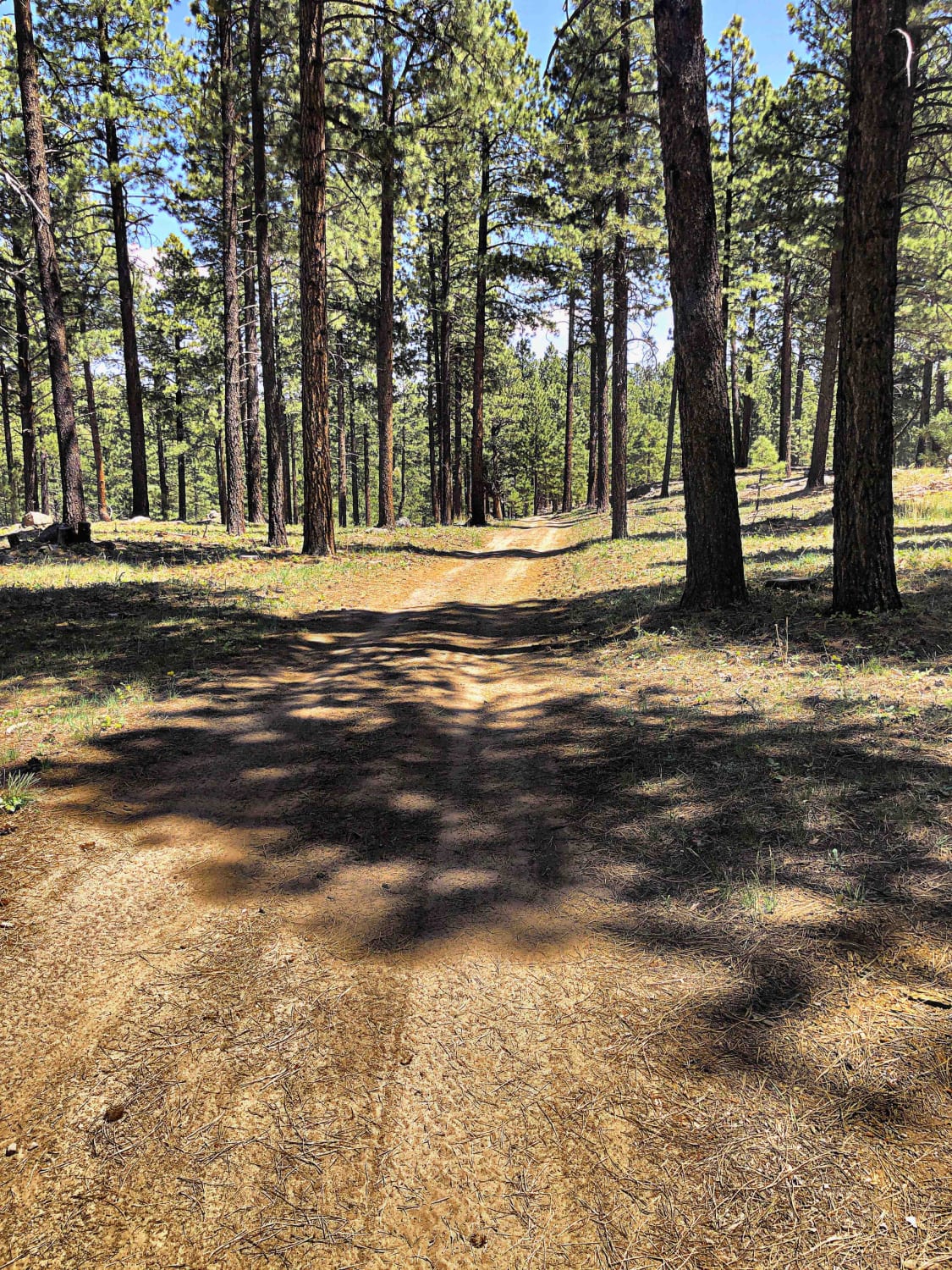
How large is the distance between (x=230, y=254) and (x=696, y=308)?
45.7 ft

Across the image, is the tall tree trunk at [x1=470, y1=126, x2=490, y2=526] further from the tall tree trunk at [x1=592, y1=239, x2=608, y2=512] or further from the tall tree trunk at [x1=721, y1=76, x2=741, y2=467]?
the tall tree trunk at [x1=721, y1=76, x2=741, y2=467]

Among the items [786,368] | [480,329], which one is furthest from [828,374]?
[480,329]

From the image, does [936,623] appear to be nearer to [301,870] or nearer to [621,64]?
[301,870]

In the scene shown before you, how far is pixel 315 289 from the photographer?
13.5 m

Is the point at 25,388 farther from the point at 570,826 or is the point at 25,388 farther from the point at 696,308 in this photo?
the point at 570,826

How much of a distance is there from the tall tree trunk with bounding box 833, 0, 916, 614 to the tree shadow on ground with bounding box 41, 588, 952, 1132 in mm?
2586

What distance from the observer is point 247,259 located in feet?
70.5

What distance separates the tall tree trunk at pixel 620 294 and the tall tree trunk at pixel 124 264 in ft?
39.1

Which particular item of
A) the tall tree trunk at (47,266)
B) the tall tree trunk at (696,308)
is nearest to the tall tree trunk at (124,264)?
the tall tree trunk at (47,266)

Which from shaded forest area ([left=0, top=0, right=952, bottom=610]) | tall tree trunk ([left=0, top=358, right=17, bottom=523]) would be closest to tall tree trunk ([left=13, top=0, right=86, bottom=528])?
shaded forest area ([left=0, top=0, right=952, bottom=610])

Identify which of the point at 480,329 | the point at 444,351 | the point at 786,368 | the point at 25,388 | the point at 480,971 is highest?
the point at 444,351

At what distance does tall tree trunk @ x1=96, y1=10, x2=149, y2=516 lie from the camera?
15.6 metres

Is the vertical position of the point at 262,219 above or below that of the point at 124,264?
below

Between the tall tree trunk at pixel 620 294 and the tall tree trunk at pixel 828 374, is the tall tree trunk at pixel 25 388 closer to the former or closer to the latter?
the tall tree trunk at pixel 620 294
